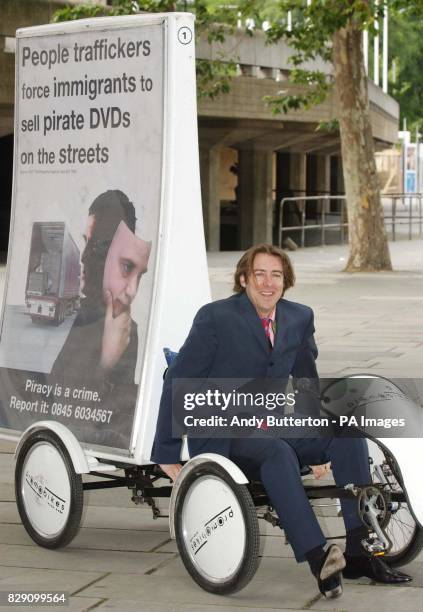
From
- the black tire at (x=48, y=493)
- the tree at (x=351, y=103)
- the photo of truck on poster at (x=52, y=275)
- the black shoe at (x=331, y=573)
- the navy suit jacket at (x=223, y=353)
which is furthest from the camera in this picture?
the tree at (x=351, y=103)

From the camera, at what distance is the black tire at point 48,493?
19.0ft

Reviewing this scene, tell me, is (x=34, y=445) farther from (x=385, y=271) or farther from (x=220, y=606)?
(x=385, y=271)

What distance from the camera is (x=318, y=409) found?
5422mm

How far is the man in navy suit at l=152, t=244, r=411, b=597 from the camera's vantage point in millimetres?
5207

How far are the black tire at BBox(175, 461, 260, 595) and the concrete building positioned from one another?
18.1 meters

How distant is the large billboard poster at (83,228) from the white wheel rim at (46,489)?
19cm

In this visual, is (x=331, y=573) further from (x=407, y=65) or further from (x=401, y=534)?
(x=407, y=65)


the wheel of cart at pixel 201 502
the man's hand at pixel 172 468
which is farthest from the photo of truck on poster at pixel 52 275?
the man's hand at pixel 172 468

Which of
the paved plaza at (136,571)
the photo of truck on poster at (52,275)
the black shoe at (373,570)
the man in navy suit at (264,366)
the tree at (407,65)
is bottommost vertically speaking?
the paved plaza at (136,571)

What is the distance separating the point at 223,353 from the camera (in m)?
5.36

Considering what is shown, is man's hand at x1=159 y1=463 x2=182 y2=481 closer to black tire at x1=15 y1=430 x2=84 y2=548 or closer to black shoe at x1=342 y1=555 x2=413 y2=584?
black tire at x1=15 y1=430 x2=84 y2=548

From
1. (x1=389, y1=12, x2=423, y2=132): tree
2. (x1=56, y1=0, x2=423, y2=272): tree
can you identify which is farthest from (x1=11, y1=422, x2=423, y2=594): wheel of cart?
(x1=389, y1=12, x2=423, y2=132): tree

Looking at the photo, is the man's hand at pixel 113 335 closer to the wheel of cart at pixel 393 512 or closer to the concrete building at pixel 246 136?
the wheel of cart at pixel 393 512

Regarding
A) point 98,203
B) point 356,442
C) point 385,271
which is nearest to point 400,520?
point 356,442
